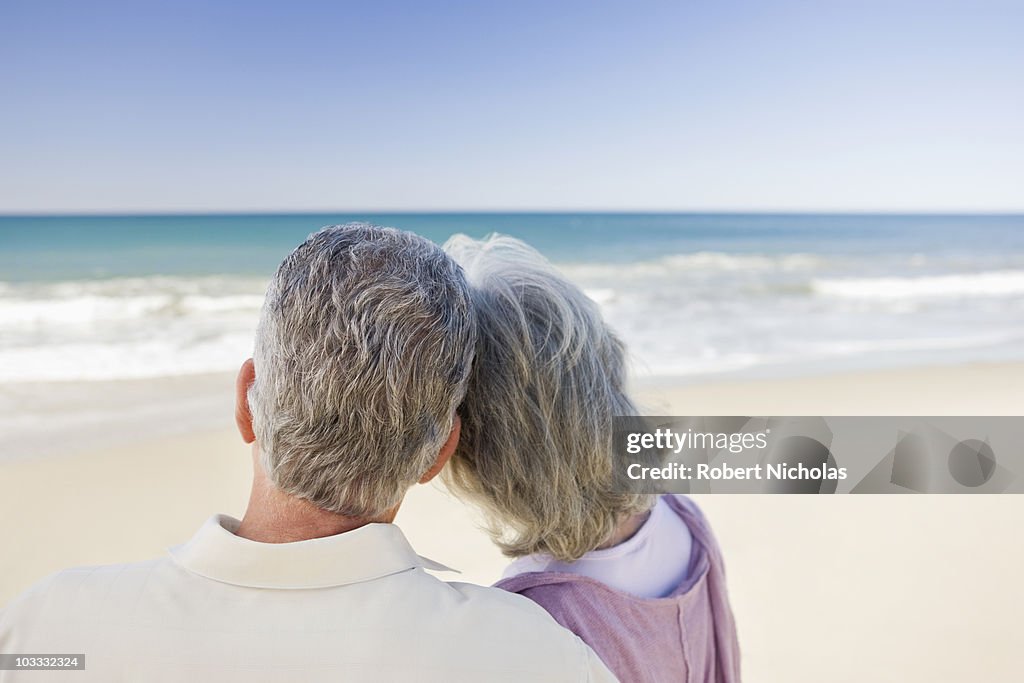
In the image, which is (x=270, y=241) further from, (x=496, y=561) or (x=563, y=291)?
(x=563, y=291)

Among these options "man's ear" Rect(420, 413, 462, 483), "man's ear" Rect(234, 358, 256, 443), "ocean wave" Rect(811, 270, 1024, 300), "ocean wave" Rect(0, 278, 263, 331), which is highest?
"ocean wave" Rect(811, 270, 1024, 300)

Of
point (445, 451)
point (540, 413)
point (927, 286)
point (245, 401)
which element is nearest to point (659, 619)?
point (540, 413)

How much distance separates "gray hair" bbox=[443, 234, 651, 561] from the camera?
128 cm

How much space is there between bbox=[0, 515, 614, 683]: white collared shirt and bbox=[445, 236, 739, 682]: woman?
418 millimetres

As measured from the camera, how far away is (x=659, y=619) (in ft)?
4.53

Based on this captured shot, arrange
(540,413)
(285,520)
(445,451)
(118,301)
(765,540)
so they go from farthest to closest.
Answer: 1. (118,301)
2. (765,540)
3. (540,413)
4. (445,451)
5. (285,520)

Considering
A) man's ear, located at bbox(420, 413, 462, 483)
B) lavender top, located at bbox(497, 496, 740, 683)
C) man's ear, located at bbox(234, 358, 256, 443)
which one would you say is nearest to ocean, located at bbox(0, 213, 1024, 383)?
lavender top, located at bbox(497, 496, 740, 683)

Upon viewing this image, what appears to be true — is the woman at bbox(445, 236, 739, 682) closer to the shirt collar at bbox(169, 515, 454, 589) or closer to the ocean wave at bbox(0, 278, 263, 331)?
the shirt collar at bbox(169, 515, 454, 589)

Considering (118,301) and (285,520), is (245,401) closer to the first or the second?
(285,520)

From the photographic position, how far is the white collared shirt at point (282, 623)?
839 mm

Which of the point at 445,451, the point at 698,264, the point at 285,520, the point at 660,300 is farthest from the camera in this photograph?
the point at 698,264

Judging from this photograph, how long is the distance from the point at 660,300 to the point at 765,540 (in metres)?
8.36

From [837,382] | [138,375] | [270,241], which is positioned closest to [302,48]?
[270,241]

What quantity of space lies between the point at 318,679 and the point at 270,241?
93.3 feet
